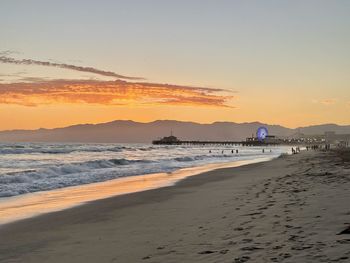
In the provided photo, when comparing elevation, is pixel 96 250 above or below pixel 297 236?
below

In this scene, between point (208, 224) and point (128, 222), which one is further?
point (128, 222)

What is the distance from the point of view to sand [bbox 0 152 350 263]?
6.18 metres

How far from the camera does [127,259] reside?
6629 mm

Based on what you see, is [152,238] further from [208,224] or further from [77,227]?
[77,227]

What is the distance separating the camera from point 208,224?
919cm

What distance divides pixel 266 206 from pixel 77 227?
4.86 m

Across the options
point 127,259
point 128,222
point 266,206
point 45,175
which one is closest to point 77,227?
point 128,222

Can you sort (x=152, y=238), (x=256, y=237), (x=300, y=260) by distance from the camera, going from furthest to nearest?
1. (x=152, y=238)
2. (x=256, y=237)
3. (x=300, y=260)

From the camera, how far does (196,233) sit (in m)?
8.21

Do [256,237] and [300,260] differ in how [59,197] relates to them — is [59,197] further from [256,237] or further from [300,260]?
[300,260]

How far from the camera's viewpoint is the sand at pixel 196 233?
618cm

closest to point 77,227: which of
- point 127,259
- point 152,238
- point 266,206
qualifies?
point 152,238

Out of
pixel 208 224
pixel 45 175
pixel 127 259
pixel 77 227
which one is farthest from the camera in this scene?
pixel 45 175

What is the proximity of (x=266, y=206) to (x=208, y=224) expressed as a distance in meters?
2.25
